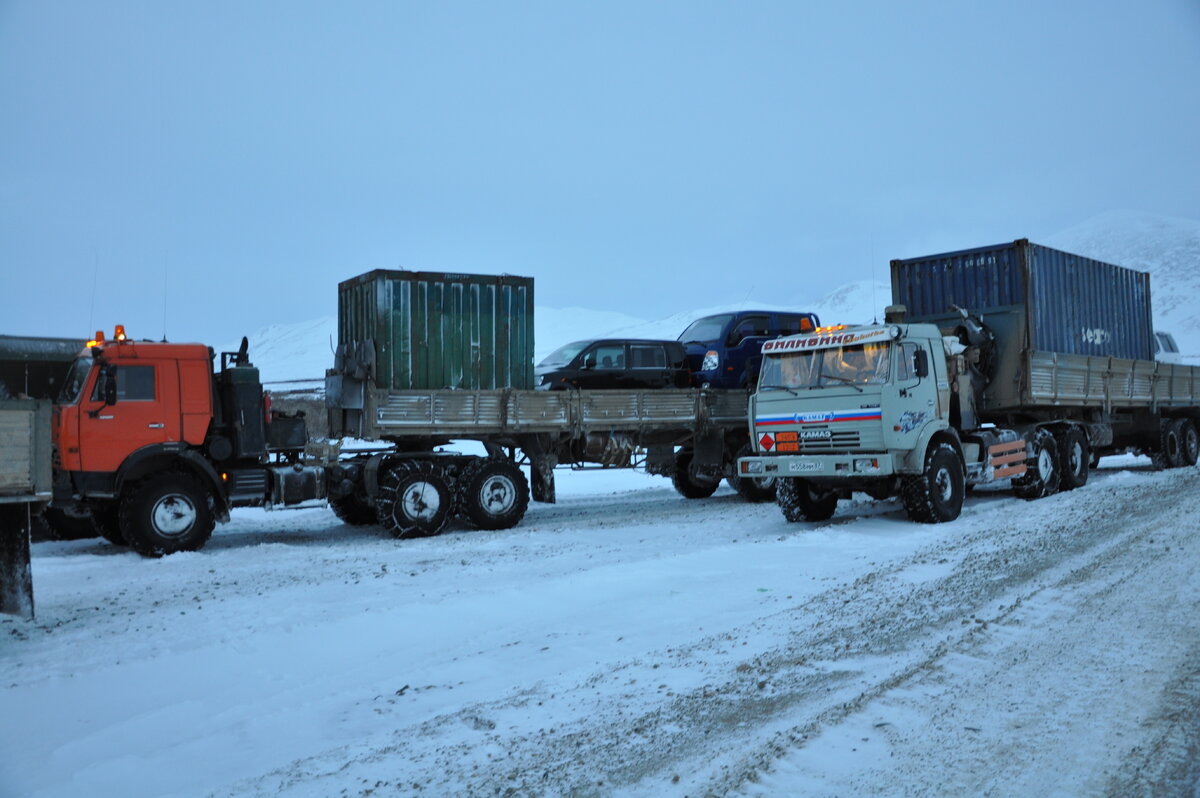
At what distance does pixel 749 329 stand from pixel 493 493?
214 inches

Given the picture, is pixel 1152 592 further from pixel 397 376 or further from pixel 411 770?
pixel 397 376

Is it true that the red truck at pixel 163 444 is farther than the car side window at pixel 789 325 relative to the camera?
No

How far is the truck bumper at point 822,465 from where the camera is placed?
10250mm

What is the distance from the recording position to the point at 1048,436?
13703mm

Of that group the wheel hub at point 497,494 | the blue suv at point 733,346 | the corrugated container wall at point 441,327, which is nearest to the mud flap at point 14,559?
the corrugated container wall at point 441,327

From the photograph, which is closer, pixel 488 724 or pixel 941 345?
pixel 488 724

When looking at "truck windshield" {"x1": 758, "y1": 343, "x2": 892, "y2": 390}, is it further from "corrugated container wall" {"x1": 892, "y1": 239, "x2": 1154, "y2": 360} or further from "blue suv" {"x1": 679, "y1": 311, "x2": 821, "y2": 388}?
"corrugated container wall" {"x1": 892, "y1": 239, "x2": 1154, "y2": 360}

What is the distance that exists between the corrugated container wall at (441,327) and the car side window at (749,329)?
12.4 feet

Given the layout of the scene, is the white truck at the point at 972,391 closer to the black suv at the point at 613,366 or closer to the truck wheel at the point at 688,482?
the truck wheel at the point at 688,482

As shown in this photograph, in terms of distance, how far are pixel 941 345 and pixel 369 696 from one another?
28.5 feet

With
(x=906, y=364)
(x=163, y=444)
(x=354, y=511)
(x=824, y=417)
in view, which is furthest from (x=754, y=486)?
(x=163, y=444)

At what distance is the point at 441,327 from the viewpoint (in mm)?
12164

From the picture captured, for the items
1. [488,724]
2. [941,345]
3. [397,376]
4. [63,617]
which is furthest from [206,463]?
[941,345]

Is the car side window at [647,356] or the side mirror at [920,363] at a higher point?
the car side window at [647,356]
